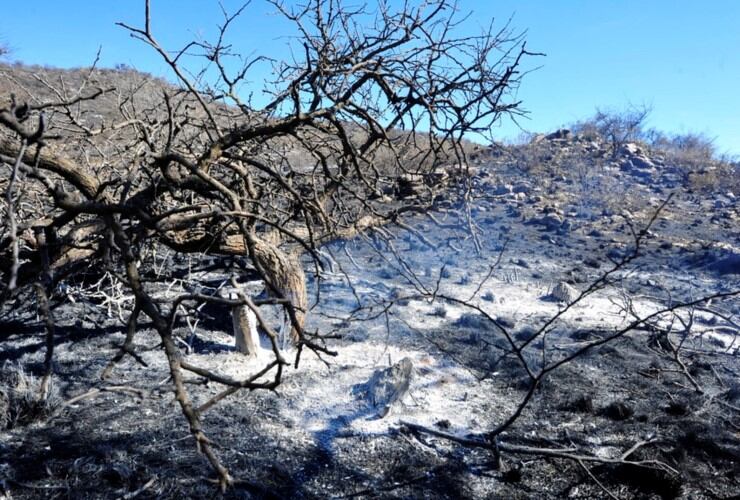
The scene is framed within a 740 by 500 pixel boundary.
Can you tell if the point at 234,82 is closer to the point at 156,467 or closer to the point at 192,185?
the point at 192,185

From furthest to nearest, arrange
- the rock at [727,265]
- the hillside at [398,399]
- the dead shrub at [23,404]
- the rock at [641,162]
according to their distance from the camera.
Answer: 1. the rock at [641,162]
2. the rock at [727,265]
3. the dead shrub at [23,404]
4. the hillside at [398,399]

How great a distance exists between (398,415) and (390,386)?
0.66 ft

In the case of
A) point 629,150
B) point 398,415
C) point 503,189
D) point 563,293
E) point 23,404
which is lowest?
point 23,404

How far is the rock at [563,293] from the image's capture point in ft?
21.1

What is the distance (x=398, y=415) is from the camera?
138 inches

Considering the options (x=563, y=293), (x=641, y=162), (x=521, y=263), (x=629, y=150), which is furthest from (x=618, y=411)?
(x=629, y=150)

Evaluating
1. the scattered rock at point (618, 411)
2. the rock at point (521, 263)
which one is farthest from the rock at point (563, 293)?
the scattered rock at point (618, 411)

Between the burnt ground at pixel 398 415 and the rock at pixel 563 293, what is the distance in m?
0.15

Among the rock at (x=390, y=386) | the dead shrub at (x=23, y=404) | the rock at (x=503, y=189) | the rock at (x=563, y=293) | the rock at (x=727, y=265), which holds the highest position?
the rock at (x=503, y=189)

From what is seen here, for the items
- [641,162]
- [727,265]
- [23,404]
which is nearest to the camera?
[23,404]

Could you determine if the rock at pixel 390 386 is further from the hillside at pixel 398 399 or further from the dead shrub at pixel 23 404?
the dead shrub at pixel 23 404

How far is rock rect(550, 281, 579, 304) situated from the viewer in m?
6.45

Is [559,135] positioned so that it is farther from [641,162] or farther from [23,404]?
[23,404]

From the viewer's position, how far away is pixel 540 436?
3.34 meters
